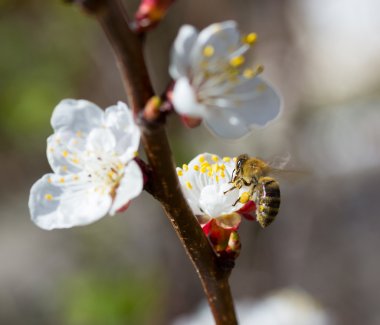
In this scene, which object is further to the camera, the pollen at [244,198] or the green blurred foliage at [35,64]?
the green blurred foliage at [35,64]

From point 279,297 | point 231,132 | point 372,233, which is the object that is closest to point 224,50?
point 231,132

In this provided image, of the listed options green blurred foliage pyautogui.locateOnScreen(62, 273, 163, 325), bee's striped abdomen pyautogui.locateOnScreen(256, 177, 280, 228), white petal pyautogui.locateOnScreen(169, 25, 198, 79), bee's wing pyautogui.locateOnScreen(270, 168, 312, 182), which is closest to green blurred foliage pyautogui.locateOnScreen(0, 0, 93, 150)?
green blurred foliage pyautogui.locateOnScreen(62, 273, 163, 325)

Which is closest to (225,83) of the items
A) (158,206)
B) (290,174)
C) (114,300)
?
(290,174)

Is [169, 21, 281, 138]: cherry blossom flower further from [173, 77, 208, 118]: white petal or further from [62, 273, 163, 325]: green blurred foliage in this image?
[62, 273, 163, 325]: green blurred foliage

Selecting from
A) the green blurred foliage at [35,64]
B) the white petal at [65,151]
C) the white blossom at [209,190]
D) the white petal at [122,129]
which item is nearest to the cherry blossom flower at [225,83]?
the white petal at [122,129]

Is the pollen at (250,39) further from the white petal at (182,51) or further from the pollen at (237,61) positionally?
the white petal at (182,51)

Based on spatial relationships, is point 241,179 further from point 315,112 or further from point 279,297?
point 315,112

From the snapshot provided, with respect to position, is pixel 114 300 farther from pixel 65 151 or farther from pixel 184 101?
pixel 184 101
